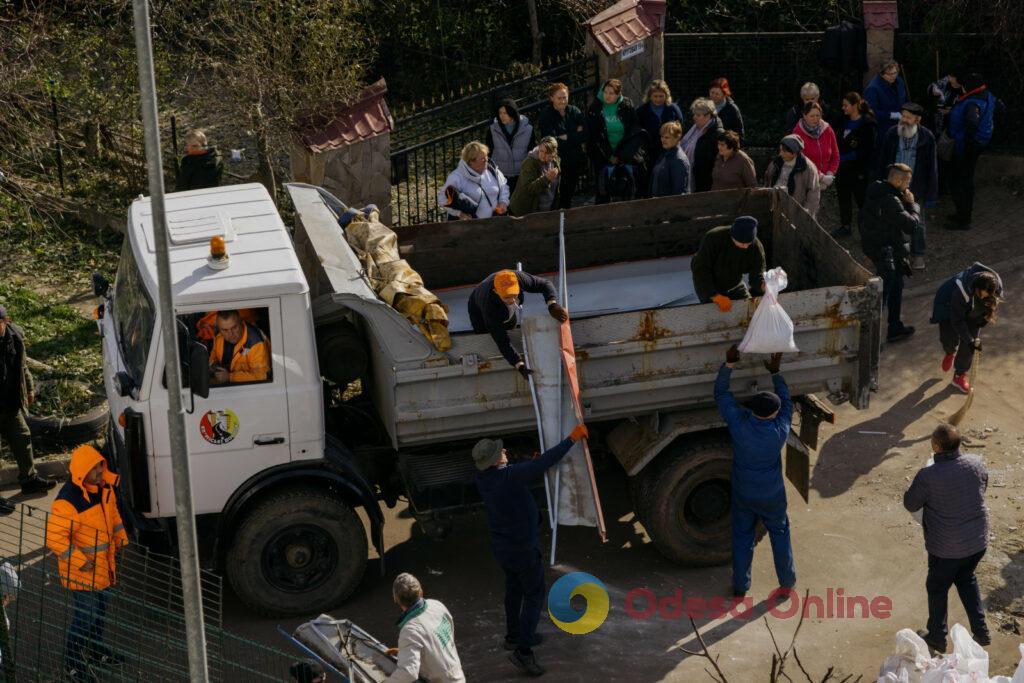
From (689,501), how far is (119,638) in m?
3.67

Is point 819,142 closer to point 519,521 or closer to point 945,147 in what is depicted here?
point 945,147

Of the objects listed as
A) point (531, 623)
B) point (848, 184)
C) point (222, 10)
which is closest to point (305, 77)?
point (222, 10)

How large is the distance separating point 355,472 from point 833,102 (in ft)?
31.4

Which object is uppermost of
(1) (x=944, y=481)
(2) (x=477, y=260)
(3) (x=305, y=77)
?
(3) (x=305, y=77)

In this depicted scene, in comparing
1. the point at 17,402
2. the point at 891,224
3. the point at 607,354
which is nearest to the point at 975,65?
the point at 891,224

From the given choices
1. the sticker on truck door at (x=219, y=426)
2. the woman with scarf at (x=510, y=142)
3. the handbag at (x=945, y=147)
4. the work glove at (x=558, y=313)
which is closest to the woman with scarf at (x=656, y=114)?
the woman with scarf at (x=510, y=142)

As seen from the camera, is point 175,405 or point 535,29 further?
point 535,29

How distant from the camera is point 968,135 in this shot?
12969 mm

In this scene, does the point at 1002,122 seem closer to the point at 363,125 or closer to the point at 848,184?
the point at 848,184

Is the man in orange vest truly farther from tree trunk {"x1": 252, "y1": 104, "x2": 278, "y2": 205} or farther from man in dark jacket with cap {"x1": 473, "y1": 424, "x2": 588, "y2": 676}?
tree trunk {"x1": 252, "y1": 104, "x2": 278, "y2": 205}

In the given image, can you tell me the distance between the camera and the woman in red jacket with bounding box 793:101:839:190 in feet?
39.8

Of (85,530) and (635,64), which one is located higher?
(635,64)

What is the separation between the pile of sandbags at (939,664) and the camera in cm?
618

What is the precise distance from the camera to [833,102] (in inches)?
603
